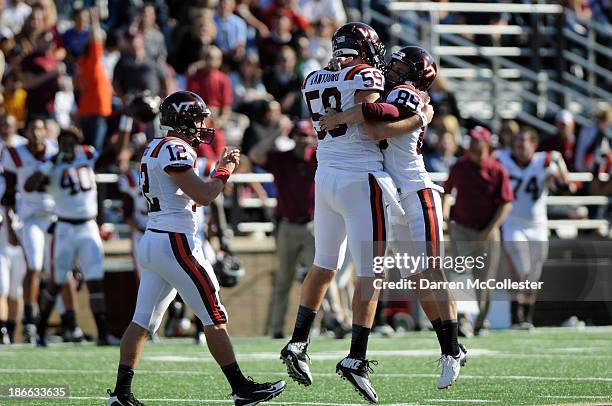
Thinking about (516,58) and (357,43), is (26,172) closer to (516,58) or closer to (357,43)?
(357,43)

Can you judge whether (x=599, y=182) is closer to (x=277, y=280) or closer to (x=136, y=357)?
(x=277, y=280)

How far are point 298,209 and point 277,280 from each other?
0.80 m

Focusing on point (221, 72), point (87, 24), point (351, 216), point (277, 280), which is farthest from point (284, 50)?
point (351, 216)

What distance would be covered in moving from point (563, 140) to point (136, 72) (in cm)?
539

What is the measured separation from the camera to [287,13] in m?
17.3

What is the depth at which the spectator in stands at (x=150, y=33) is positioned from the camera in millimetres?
15164

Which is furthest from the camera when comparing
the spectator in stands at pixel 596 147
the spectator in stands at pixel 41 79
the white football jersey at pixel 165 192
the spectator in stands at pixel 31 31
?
the spectator in stands at pixel 596 147

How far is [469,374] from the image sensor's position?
8.81 m

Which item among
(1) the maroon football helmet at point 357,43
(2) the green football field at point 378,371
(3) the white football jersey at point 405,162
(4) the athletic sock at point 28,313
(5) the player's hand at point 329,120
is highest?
(1) the maroon football helmet at point 357,43

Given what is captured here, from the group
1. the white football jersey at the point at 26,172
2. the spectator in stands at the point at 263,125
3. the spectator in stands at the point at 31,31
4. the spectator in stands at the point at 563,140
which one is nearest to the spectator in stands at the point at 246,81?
the spectator in stands at the point at 263,125

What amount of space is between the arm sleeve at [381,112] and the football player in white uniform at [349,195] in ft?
0.36

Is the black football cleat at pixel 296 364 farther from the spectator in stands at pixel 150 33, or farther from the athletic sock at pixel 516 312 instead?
the spectator in stands at pixel 150 33

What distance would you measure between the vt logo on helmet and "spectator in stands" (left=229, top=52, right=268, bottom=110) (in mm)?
8835

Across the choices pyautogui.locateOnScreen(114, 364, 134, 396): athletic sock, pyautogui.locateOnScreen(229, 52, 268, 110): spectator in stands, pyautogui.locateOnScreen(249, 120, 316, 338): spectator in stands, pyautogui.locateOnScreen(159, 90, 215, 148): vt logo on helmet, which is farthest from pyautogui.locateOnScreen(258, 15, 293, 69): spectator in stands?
pyautogui.locateOnScreen(114, 364, 134, 396): athletic sock
